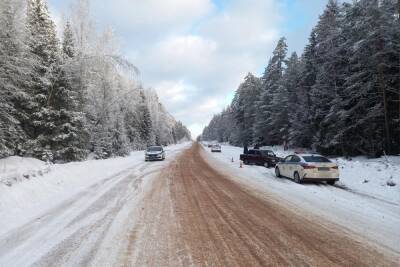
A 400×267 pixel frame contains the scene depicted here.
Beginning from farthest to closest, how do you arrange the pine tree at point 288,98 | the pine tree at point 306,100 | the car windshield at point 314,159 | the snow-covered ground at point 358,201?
the pine tree at point 288,98 < the pine tree at point 306,100 < the car windshield at point 314,159 < the snow-covered ground at point 358,201

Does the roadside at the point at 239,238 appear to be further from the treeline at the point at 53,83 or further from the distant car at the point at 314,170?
the treeline at the point at 53,83

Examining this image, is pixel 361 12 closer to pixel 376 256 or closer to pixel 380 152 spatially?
pixel 380 152

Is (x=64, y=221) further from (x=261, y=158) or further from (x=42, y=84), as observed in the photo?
(x=261, y=158)

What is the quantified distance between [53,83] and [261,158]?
59.5ft

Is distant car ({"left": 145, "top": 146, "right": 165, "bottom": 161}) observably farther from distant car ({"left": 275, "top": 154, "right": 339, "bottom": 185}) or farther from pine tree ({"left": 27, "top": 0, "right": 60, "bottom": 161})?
distant car ({"left": 275, "top": 154, "right": 339, "bottom": 185})

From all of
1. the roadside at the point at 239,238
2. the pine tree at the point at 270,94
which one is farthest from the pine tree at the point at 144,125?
the roadside at the point at 239,238

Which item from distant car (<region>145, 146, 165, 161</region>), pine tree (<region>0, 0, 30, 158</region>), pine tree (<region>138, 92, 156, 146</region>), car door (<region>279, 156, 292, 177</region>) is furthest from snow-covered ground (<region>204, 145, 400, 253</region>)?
Answer: pine tree (<region>138, 92, 156, 146</region>)

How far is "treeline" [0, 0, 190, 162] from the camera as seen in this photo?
19.1 m

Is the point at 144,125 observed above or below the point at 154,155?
above

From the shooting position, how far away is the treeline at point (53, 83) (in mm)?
19094

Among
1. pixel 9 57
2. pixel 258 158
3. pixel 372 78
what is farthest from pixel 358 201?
pixel 372 78

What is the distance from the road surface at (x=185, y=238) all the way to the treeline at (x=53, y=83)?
483 inches

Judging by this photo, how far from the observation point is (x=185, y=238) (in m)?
6.77

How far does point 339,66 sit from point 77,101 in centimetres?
2434
